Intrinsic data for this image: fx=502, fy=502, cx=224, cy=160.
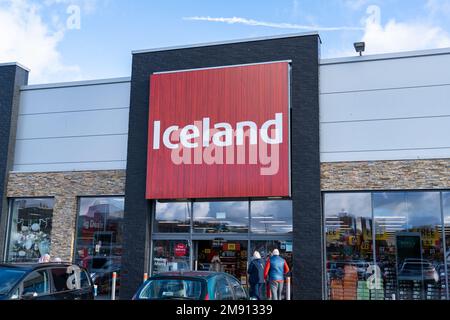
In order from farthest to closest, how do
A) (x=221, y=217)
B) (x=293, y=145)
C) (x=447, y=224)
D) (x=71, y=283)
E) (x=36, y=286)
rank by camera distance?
(x=221, y=217), (x=293, y=145), (x=447, y=224), (x=71, y=283), (x=36, y=286)

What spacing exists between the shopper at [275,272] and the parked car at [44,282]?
5550mm

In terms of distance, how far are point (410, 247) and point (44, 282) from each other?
10.3 metres

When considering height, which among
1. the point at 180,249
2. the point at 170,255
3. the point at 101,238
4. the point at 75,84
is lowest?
the point at 170,255

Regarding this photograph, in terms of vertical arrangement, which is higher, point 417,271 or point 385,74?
point 385,74

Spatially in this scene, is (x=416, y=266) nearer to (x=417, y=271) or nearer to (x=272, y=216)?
(x=417, y=271)

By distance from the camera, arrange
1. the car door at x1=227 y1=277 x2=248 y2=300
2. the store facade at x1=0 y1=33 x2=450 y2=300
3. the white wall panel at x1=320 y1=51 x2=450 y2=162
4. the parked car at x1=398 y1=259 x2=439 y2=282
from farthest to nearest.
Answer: the white wall panel at x1=320 y1=51 x2=450 y2=162
the store facade at x1=0 y1=33 x2=450 y2=300
the parked car at x1=398 y1=259 x2=439 y2=282
the car door at x1=227 y1=277 x2=248 y2=300

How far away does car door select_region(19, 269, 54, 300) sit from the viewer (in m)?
8.70

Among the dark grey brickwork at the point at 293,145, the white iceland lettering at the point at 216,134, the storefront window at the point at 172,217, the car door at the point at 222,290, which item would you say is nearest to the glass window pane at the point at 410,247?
the dark grey brickwork at the point at 293,145

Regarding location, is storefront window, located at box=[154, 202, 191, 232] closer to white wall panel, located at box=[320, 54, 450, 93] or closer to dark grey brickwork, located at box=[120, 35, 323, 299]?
dark grey brickwork, located at box=[120, 35, 323, 299]

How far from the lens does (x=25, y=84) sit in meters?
20.0

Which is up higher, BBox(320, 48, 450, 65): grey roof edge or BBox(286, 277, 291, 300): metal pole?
BBox(320, 48, 450, 65): grey roof edge

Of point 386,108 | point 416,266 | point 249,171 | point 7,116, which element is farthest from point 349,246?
point 7,116

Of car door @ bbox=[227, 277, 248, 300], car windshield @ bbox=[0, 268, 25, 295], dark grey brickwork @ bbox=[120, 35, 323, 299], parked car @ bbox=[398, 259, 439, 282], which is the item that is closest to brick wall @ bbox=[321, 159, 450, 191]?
dark grey brickwork @ bbox=[120, 35, 323, 299]

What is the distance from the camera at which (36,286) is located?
9.15 metres
